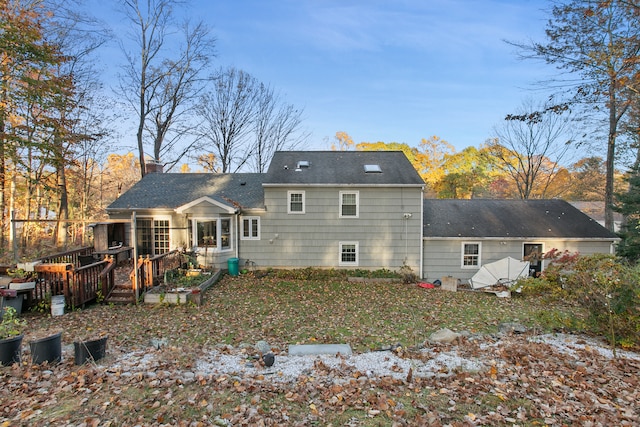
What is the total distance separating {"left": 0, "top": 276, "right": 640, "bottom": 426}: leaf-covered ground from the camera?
344cm

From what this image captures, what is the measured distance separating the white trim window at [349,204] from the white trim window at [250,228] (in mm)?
4163

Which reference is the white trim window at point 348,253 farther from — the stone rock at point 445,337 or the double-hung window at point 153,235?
the double-hung window at point 153,235

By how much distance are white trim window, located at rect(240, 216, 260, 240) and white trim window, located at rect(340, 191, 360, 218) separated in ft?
13.7

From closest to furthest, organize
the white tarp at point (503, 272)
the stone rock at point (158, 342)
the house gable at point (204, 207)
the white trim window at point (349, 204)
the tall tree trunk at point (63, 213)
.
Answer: the stone rock at point (158, 342) → the white tarp at point (503, 272) → the house gable at point (204, 207) → the white trim window at point (349, 204) → the tall tree trunk at point (63, 213)

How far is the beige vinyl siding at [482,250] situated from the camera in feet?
47.6

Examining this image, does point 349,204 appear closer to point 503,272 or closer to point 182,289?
point 503,272

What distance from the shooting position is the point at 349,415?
3557 mm

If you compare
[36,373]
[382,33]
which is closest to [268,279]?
[36,373]

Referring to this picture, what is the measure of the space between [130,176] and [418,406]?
4049cm

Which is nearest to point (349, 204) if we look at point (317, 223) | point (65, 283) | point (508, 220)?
point (317, 223)

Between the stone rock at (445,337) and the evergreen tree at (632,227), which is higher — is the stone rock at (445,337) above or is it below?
below

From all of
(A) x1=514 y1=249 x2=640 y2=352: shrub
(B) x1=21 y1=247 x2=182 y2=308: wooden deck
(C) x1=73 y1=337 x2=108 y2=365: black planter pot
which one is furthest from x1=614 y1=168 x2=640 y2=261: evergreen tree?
(B) x1=21 y1=247 x2=182 y2=308: wooden deck

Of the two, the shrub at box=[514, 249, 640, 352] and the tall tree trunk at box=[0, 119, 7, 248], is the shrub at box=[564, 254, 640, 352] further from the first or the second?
the tall tree trunk at box=[0, 119, 7, 248]

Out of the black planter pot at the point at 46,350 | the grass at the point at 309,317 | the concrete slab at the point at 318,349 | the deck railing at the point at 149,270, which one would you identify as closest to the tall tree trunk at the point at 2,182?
the deck railing at the point at 149,270
